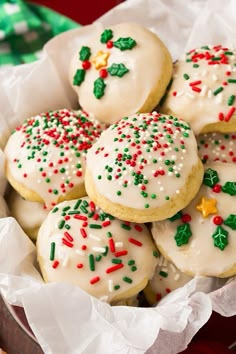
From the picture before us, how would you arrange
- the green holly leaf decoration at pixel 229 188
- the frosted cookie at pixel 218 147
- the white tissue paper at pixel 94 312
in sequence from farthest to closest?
1. the frosted cookie at pixel 218 147
2. the green holly leaf decoration at pixel 229 188
3. the white tissue paper at pixel 94 312

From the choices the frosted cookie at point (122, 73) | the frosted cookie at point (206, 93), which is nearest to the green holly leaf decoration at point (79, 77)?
the frosted cookie at point (122, 73)

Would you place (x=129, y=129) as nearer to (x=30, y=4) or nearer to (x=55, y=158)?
(x=55, y=158)

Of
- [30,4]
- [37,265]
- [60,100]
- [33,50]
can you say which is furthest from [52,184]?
[30,4]

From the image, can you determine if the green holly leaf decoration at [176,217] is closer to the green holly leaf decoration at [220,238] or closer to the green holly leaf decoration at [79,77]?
the green holly leaf decoration at [220,238]

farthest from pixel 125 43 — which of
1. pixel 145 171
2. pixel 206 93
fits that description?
pixel 145 171

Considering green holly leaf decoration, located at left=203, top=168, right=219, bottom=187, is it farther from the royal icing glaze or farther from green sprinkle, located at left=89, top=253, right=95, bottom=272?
green sprinkle, located at left=89, top=253, right=95, bottom=272

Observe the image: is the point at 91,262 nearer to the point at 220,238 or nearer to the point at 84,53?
the point at 220,238

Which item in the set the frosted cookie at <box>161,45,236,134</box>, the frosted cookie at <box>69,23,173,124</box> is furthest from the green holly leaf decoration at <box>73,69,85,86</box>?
the frosted cookie at <box>161,45,236,134</box>
